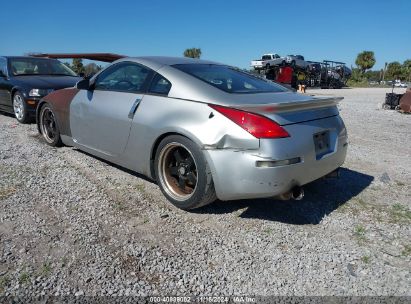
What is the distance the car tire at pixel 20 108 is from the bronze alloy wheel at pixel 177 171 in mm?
4836

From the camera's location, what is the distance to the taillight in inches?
111

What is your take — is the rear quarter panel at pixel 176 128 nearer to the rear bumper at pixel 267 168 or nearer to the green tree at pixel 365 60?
the rear bumper at pixel 267 168

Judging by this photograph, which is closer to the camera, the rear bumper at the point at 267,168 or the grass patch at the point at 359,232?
the rear bumper at the point at 267,168

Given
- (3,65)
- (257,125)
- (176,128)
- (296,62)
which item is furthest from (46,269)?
(296,62)

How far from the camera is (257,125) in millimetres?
2844

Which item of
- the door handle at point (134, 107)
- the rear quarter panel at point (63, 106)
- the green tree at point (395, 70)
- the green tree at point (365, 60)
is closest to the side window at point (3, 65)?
the rear quarter panel at point (63, 106)

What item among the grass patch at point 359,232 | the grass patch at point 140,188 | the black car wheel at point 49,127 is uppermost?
the black car wheel at point 49,127

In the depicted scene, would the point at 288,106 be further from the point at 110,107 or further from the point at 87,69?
the point at 87,69

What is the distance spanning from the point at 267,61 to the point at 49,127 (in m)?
26.0

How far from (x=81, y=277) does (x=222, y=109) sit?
1.64 metres

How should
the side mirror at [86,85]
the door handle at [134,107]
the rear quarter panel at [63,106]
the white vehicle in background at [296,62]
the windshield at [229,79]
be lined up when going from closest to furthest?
the windshield at [229,79] < the door handle at [134,107] < the side mirror at [86,85] < the rear quarter panel at [63,106] < the white vehicle in background at [296,62]

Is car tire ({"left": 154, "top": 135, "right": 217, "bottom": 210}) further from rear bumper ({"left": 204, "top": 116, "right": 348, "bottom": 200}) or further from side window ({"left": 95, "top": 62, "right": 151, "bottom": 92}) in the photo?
side window ({"left": 95, "top": 62, "right": 151, "bottom": 92})

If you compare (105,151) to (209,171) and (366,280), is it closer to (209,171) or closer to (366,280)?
(209,171)

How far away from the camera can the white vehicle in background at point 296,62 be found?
27.8 meters
